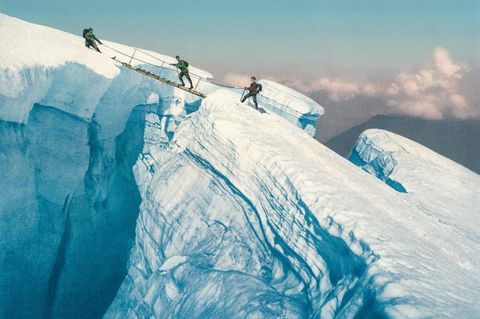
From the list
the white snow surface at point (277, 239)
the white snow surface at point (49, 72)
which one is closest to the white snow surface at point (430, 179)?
the white snow surface at point (277, 239)

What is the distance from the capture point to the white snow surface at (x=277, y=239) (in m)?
4.75

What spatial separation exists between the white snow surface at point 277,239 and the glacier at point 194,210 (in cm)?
3

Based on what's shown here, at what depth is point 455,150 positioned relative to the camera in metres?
58.7

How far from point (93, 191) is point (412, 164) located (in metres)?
10.8

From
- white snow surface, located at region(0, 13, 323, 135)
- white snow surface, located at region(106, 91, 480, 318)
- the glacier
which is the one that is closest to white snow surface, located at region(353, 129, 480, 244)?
the glacier

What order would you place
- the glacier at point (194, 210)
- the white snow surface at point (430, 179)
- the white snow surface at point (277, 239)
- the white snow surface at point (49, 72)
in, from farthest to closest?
the white snow surface at point (430, 179) < the white snow surface at point (49, 72) < the glacier at point (194, 210) < the white snow surface at point (277, 239)

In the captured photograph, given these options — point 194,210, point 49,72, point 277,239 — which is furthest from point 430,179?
point 49,72

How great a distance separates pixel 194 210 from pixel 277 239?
2.53m

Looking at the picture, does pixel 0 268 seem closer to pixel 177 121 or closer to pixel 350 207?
pixel 177 121

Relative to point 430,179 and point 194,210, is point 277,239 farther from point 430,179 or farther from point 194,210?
point 430,179

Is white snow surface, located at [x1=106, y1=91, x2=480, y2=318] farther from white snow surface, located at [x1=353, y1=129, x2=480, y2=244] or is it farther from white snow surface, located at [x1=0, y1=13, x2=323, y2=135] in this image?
white snow surface, located at [x1=0, y1=13, x2=323, y2=135]

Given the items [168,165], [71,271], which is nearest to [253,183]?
[168,165]

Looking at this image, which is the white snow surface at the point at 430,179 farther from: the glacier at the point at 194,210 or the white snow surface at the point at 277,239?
the white snow surface at the point at 277,239

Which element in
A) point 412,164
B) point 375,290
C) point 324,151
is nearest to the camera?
point 375,290
